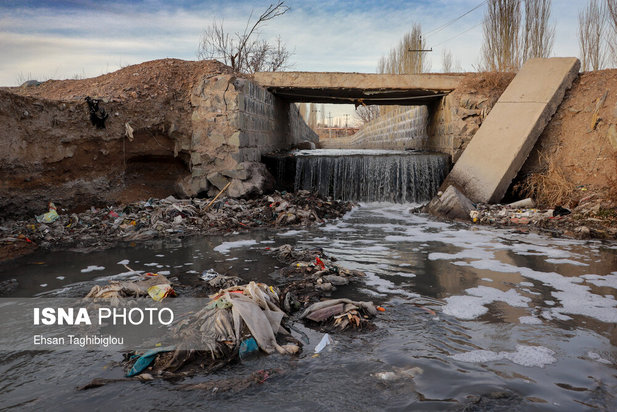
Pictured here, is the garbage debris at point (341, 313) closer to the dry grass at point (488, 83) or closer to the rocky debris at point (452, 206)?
the rocky debris at point (452, 206)

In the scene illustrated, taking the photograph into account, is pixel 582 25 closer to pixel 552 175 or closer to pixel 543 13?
pixel 543 13

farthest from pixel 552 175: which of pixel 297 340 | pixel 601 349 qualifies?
pixel 297 340

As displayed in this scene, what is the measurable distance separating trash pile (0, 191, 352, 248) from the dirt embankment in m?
0.46

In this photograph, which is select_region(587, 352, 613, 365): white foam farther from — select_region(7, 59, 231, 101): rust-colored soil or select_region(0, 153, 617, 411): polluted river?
select_region(7, 59, 231, 101): rust-colored soil

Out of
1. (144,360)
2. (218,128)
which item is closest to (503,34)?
(218,128)

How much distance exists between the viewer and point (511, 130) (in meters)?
9.05

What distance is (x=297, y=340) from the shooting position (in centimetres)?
300

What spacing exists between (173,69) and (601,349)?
9.35 m

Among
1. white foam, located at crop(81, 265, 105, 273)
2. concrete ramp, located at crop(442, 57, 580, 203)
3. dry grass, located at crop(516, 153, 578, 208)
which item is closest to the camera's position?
white foam, located at crop(81, 265, 105, 273)

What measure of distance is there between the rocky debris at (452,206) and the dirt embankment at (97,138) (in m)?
5.46

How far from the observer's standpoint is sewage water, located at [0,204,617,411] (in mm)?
2297

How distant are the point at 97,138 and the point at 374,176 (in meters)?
6.04

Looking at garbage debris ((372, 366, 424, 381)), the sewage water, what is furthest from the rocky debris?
garbage debris ((372, 366, 424, 381))

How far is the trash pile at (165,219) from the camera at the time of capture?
6.45 meters
